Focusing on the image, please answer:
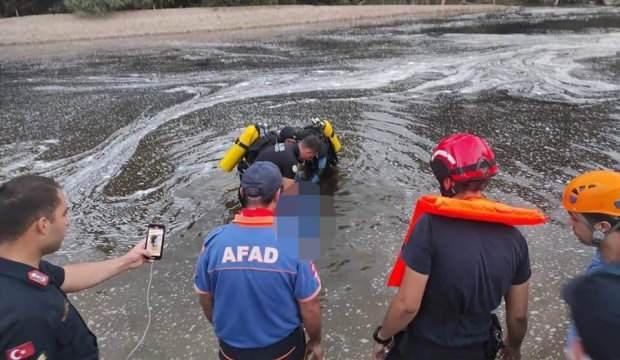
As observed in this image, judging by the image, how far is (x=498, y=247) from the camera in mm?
2184

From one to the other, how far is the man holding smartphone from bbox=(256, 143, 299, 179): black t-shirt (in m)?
2.95

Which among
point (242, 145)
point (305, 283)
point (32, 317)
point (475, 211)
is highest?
point (475, 211)

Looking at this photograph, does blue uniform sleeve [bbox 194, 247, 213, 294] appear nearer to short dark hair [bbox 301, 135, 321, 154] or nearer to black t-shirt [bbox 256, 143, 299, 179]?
black t-shirt [bbox 256, 143, 299, 179]

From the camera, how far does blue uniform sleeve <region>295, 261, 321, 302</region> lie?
7.86 feet

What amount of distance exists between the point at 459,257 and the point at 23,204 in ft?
5.77

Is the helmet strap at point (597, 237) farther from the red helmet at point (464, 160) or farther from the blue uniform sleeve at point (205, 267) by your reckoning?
the blue uniform sleeve at point (205, 267)

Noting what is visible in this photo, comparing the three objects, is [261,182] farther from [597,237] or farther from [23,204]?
[597,237]

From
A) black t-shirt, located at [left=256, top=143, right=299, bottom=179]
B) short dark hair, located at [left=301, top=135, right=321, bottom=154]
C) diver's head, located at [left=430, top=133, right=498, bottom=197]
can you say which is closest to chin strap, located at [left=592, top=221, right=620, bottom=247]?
diver's head, located at [left=430, top=133, right=498, bottom=197]

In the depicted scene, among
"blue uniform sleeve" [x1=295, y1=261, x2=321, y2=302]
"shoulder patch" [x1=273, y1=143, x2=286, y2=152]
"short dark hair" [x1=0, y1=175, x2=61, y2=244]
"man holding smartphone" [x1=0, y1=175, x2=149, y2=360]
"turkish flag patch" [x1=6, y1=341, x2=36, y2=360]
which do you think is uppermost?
"short dark hair" [x1=0, y1=175, x2=61, y2=244]

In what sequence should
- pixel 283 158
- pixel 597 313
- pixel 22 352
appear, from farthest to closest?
pixel 283 158
pixel 22 352
pixel 597 313

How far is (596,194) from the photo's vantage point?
2098mm

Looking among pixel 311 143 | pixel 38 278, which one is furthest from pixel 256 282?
pixel 311 143

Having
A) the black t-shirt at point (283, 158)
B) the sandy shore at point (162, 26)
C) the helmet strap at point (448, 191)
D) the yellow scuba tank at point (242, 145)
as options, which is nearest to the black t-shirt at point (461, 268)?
the helmet strap at point (448, 191)

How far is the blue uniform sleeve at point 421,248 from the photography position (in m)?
2.15
